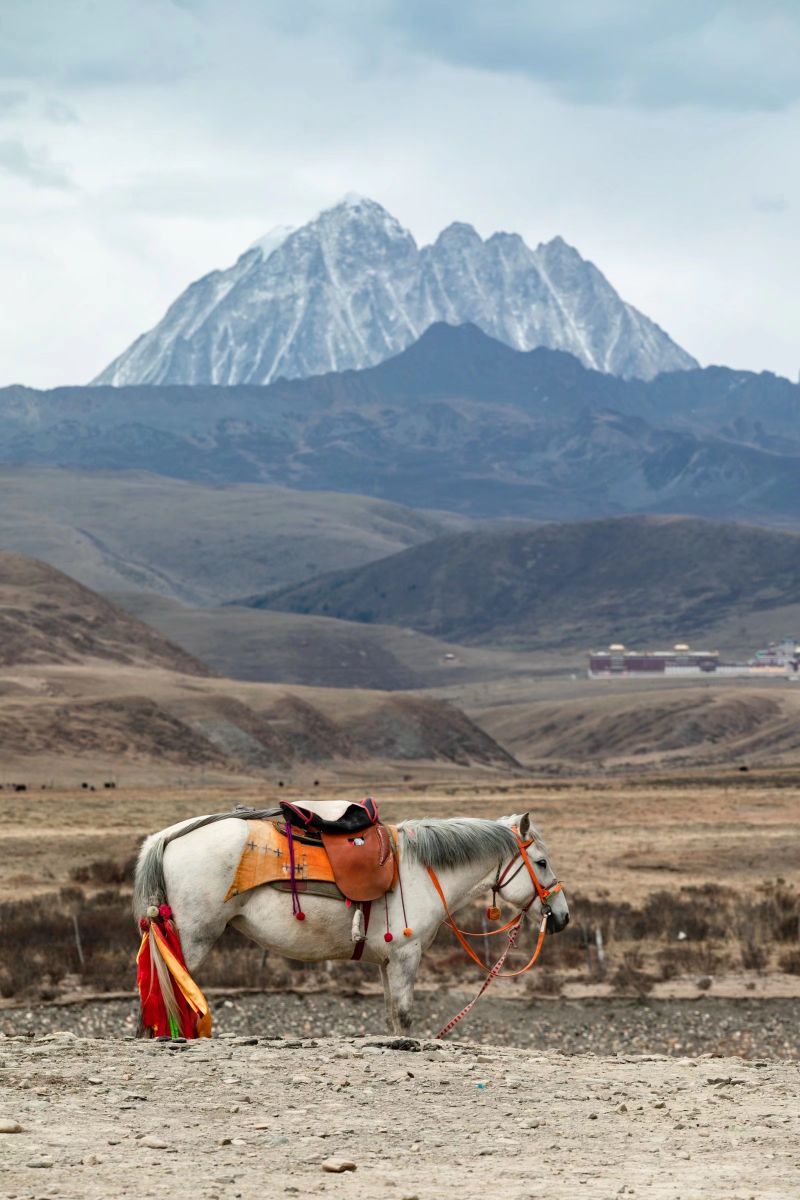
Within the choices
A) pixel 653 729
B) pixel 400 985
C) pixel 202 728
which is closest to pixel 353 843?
pixel 400 985

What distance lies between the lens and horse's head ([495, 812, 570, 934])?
14.9 m

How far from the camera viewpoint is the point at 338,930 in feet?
46.2

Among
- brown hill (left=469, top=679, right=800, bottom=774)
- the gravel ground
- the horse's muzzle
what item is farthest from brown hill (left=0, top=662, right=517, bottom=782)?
the horse's muzzle

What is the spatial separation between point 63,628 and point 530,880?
4937 inches

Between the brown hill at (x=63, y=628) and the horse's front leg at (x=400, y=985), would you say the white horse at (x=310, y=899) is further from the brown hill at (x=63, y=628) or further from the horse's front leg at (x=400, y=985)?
the brown hill at (x=63, y=628)

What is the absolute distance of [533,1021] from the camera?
23.7 m

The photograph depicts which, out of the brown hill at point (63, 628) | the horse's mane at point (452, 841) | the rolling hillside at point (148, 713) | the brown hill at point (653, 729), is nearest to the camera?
the horse's mane at point (452, 841)

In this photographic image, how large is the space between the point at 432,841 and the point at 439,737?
10858 cm

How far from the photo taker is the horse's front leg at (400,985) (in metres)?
14.0

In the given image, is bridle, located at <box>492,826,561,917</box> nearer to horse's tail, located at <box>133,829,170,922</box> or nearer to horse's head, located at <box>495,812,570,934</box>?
horse's head, located at <box>495,812,570,934</box>

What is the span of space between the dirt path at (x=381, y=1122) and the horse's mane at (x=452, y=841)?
1.53 meters

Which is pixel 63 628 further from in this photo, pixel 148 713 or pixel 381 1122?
pixel 381 1122

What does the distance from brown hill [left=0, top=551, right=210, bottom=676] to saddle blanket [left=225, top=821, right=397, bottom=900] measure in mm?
108200

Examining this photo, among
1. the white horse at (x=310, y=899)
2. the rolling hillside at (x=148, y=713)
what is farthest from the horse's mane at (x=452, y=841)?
the rolling hillside at (x=148, y=713)
